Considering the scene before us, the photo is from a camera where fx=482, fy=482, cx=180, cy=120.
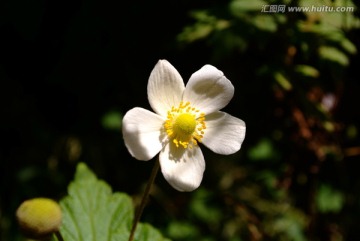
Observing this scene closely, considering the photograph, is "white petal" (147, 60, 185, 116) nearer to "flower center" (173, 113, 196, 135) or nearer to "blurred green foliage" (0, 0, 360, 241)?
"flower center" (173, 113, 196, 135)

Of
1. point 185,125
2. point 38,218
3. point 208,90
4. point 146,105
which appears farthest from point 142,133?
point 146,105

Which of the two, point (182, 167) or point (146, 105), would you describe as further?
point (146, 105)

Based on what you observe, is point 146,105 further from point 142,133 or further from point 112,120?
point 142,133

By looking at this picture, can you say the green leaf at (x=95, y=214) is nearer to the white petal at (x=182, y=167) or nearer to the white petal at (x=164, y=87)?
the white petal at (x=182, y=167)

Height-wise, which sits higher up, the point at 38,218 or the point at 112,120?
the point at 38,218

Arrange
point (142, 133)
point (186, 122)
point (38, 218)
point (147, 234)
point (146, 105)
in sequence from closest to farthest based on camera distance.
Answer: point (38, 218) < point (142, 133) < point (186, 122) < point (147, 234) < point (146, 105)

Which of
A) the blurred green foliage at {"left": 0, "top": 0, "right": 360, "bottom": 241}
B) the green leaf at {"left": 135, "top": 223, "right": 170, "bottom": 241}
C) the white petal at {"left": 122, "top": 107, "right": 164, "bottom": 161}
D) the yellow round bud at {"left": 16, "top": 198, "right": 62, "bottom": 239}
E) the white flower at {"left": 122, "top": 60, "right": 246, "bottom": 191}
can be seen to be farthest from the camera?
the blurred green foliage at {"left": 0, "top": 0, "right": 360, "bottom": 241}

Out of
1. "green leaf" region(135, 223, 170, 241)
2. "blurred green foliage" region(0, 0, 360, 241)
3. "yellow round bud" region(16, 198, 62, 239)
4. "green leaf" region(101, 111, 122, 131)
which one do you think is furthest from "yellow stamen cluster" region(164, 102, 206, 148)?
"green leaf" region(101, 111, 122, 131)
